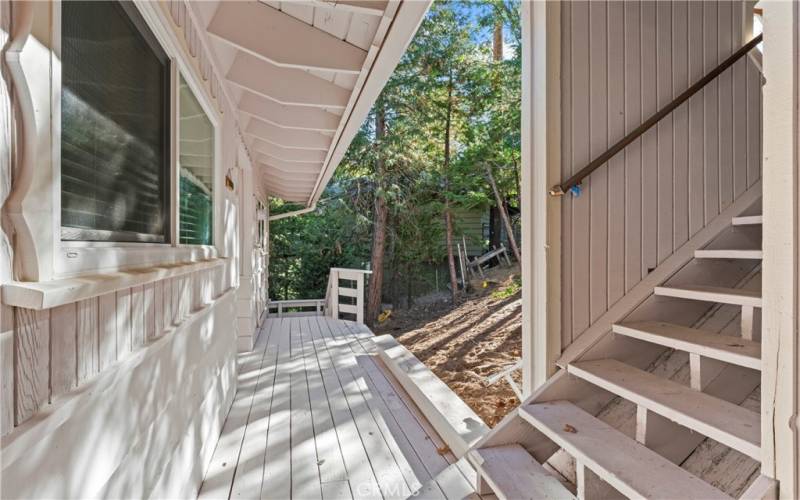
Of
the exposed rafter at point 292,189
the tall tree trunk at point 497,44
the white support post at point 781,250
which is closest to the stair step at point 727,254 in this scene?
the white support post at point 781,250

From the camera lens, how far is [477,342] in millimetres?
5809

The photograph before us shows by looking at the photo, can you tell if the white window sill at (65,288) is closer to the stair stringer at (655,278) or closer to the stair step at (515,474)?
the stair step at (515,474)

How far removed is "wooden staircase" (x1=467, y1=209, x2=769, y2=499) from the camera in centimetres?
130

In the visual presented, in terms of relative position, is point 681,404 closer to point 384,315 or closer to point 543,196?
point 543,196

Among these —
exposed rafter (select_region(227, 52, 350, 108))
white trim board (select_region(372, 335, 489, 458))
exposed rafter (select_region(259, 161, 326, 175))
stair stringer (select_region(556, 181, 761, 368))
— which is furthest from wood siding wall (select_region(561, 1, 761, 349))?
exposed rafter (select_region(259, 161, 326, 175))

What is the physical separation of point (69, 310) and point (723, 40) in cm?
299

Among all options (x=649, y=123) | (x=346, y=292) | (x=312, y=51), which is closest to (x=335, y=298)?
Answer: (x=346, y=292)

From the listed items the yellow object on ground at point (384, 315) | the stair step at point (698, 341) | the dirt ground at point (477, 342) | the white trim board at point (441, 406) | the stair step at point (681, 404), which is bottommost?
the yellow object on ground at point (384, 315)

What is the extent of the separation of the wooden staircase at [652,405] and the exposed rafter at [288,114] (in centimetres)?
256

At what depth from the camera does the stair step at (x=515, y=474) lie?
4.88 ft

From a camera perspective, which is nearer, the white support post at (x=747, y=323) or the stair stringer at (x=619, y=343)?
the white support post at (x=747, y=323)

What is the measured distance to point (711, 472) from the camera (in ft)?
4.76

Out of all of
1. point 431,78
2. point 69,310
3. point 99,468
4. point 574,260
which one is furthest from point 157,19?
point 431,78

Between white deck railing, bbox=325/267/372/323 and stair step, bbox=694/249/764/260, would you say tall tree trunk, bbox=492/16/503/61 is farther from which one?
stair step, bbox=694/249/764/260
